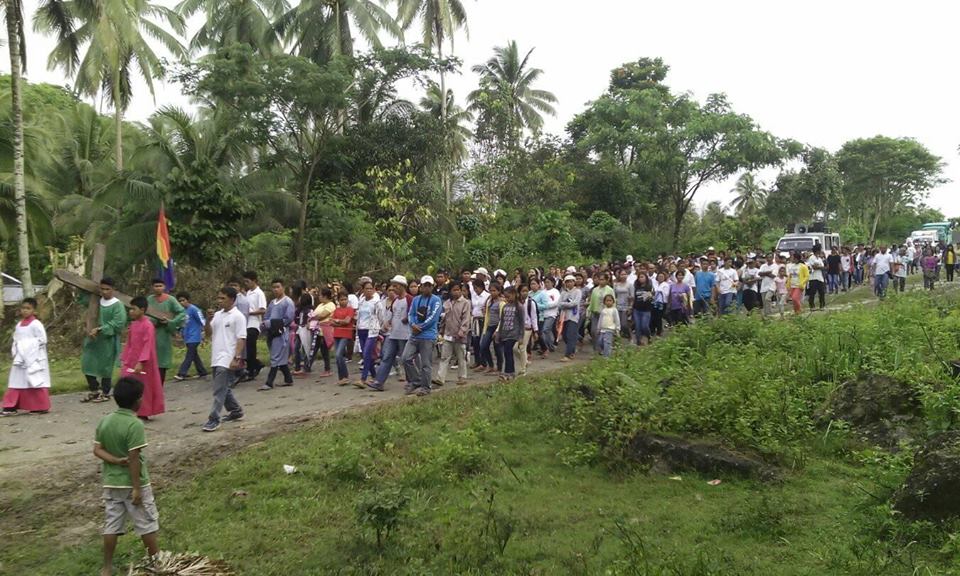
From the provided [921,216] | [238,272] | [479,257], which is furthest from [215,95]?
[921,216]

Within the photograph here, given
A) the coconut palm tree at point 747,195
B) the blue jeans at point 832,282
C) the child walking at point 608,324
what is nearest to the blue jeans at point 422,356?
the child walking at point 608,324

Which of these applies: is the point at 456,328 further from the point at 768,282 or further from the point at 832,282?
the point at 832,282

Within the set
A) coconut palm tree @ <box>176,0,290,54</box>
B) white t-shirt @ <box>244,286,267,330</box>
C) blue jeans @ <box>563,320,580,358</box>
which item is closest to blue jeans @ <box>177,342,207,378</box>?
white t-shirt @ <box>244,286,267,330</box>

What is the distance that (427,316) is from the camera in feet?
32.6

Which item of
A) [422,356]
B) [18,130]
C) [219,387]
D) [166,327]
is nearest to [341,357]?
[422,356]

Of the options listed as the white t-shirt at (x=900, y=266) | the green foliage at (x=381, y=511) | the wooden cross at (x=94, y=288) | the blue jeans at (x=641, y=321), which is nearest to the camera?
the green foliage at (x=381, y=511)

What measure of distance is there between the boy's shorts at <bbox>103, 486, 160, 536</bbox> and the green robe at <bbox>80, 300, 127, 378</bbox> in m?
5.76

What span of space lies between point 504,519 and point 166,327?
648 centimetres

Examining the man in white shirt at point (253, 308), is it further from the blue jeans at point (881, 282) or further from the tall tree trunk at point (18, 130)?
the blue jeans at point (881, 282)

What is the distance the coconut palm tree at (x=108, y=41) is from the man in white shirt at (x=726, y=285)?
1542 centimetres

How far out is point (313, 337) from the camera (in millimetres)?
12297

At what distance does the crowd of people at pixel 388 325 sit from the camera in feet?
28.2

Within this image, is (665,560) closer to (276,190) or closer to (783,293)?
(783,293)

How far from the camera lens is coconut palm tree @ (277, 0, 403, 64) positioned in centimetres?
2459
